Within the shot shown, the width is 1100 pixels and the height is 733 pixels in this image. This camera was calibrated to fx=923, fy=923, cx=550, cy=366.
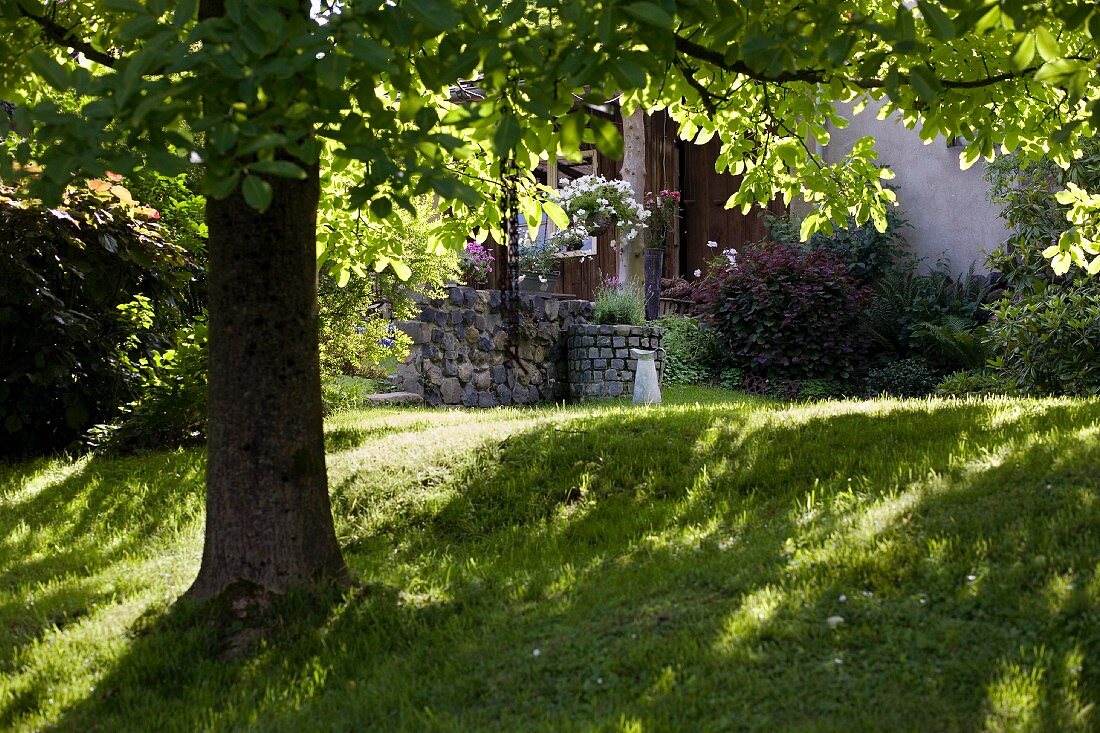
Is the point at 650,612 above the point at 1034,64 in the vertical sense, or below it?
below

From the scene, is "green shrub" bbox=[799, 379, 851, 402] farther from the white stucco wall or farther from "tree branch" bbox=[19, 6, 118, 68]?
"tree branch" bbox=[19, 6, 118, 68]

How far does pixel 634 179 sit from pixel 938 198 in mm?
4733

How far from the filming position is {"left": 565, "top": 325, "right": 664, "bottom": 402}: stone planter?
12.0 meters

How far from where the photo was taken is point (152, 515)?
19.1ft

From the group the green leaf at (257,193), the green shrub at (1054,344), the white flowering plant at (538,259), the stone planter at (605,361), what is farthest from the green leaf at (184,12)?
the white flowering plant at (538,259)

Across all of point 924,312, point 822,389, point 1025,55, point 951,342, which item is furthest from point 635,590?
point 924,312

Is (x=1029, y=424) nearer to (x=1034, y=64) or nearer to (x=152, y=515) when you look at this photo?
(x=1034, y=64)

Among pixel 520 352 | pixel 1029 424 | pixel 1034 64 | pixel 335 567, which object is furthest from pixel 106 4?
pixel 520 352

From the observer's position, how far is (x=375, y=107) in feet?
9.68

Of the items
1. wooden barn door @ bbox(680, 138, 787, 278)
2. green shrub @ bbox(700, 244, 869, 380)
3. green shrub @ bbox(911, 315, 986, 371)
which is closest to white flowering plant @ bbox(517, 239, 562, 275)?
green shrub @ bbox(700, 244, 869, 380)

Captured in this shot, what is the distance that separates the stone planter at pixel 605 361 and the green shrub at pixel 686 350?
1.20 m

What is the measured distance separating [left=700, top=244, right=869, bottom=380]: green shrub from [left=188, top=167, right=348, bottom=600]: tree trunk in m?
9.57

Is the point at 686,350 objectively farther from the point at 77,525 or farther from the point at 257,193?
the point at 257,193

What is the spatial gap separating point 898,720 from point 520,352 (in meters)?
9.35
